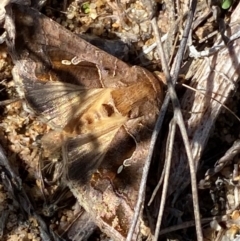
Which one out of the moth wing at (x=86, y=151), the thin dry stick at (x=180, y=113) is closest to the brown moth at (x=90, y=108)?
the moth wing at (x=86, y=151)

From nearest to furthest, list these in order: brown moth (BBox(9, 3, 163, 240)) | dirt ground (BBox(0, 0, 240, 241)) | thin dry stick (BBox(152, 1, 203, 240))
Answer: thin dry stick (BBox(152, 1, 203, 240)) → brown moth (BBox(9, 3, 163, 240)) → dirt ground (BBox(0, 0, 240, 241))

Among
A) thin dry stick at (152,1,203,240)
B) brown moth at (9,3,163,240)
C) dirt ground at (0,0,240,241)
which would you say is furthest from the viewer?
dirt ground at (0,0,240,241)

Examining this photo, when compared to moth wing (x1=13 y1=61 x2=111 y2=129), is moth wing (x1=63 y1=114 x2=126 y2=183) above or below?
below

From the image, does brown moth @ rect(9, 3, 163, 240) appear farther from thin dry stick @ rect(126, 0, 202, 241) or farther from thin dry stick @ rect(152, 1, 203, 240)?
thin dry stick @ rect(152, 1, 203, 240)

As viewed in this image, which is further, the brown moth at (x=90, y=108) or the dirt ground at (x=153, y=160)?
Answer: the dirt ground at (x=153, y=160)

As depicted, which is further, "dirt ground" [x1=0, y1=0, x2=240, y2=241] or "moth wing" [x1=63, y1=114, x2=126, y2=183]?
"dirt ground" [x1=0, y1=0, x2=240, y2=241]

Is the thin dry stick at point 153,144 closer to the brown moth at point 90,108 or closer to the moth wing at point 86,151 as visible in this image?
the brown moth at point 90,108

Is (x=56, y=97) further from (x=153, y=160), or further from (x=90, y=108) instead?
(x=153, y=160)

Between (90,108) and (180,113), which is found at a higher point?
(90,108)

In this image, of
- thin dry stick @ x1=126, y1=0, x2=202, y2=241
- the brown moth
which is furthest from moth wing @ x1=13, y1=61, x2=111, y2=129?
thin dry stick @ x1=126, y1=0, x2=202, y2=241

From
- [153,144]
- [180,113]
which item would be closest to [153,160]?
[153,144]
